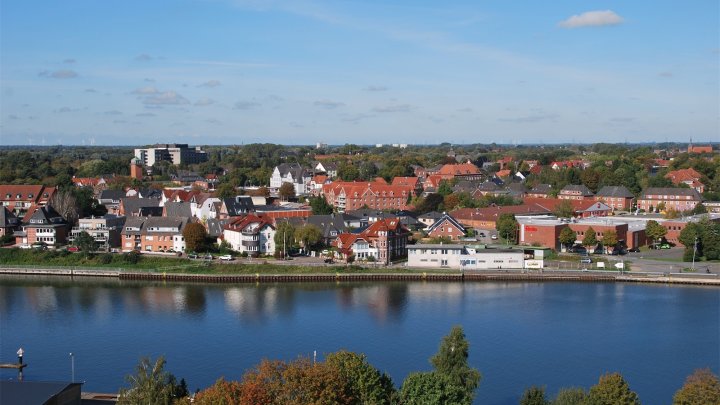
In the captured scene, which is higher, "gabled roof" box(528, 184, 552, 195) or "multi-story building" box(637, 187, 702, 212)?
"gabled roof" box(528, 184, 552, 195)

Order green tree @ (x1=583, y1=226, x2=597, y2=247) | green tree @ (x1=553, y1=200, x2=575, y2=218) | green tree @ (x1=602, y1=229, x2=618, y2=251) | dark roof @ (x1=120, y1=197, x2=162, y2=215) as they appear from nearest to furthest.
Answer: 1. green tree @ (x1=602, y1=229, x2=618, y2=251)
2. green tree @ (x1=583, y1=226, x2=597, y2=247)
3. dark roof @ (x1=120, y1=197, x2=162, y2=215)
4. green tree @ (x1=553, y1=200, x2=575, y2=218)

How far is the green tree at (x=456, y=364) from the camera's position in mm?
6535

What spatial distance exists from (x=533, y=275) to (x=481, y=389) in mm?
6287

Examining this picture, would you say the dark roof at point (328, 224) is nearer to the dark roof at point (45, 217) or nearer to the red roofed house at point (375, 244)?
the red roofed house at point (375, 244)

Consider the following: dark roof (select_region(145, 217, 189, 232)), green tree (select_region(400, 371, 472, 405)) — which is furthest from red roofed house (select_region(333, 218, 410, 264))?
green tree (select_region(400, 371, 472, 405))

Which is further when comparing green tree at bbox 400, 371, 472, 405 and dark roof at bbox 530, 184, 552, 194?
dark roof at bbox 530, 184, 552, 194

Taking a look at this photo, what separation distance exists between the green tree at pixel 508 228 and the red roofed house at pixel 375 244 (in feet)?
8.81

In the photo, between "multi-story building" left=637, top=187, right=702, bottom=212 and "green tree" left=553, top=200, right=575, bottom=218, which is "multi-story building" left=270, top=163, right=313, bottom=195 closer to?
"green tree" left=553, top=200, right=575, bottom=218

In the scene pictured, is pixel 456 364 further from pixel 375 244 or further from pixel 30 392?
pixel 375 244

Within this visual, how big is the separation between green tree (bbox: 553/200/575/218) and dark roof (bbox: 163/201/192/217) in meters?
9.19

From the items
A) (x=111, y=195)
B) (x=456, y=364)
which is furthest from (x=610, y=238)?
(x=111, y=195)

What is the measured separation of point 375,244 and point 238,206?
491cm

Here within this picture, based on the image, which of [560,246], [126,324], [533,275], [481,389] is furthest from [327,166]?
[481,389]

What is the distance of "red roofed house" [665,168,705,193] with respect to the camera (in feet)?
79.6
